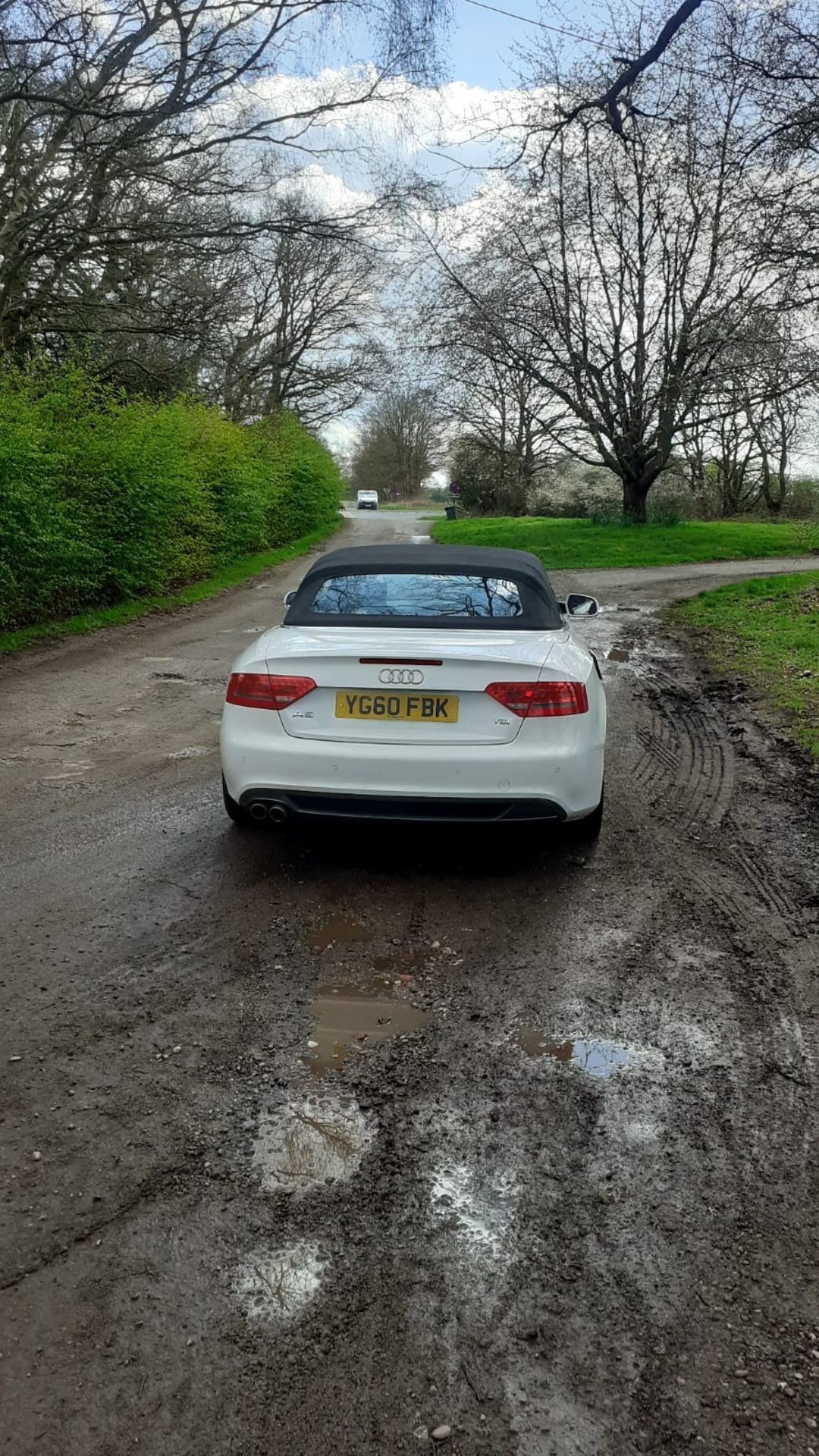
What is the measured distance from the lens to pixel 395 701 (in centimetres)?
438

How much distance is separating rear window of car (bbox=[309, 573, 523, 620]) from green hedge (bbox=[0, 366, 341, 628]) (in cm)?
631

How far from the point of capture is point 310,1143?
8.70 ft

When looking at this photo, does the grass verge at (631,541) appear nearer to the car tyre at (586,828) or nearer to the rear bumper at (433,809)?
the car tyre at (586,828)

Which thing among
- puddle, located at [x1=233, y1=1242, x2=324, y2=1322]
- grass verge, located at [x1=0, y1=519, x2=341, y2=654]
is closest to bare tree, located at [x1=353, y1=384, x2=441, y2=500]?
grass verge, located at [x1=0, y1=519, x2=341, y2=654]

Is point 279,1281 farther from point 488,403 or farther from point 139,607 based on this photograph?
point 488,403

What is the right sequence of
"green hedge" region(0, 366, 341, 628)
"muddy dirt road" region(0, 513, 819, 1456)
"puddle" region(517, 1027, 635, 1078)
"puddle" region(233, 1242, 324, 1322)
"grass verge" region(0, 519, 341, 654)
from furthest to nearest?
"grass verge" region(0, 519, 341, 654)
"green hedge" region(0, 366, 341, 628)
"puddle" region(517, 1027, 635, 1078)
"puddle" region(233, 1242, 324, 1322)
"muddy dirt road" region(0, 513, 819, 1456)

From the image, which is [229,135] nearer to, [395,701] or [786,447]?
[395,701]

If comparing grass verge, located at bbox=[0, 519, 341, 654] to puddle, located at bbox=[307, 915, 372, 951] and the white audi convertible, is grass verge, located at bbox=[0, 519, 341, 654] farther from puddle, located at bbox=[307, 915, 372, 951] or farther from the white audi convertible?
puddle, located at bbox=[307, 915, 372, 951]

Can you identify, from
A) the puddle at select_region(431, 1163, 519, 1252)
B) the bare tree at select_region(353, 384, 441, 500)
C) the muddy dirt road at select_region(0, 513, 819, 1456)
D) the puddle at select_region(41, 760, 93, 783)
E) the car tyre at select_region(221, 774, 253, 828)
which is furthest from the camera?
the bare tree at select_region(353, 384, 441, 500)

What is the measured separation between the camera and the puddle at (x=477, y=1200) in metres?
2.32

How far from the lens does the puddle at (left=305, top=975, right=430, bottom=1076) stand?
3.09 metres

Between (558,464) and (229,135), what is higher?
(229,135)

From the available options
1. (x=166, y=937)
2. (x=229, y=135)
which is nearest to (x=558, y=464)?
(x=229, y=135)

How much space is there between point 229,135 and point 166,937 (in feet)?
40.7
